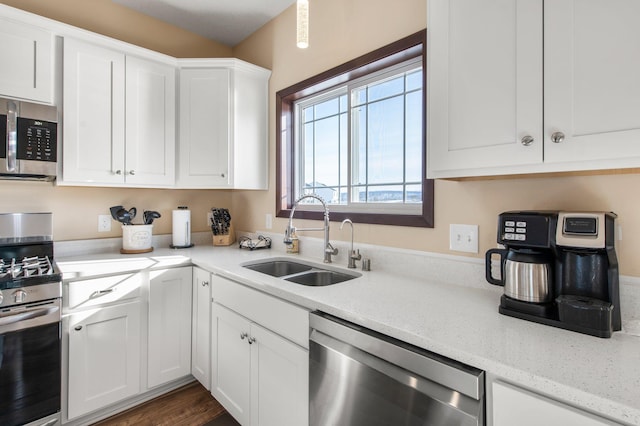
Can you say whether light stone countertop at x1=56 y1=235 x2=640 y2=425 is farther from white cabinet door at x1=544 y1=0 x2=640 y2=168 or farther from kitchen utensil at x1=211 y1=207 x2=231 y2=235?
kitchen utensil at x1=211 y1=207 x2=231 y2=235

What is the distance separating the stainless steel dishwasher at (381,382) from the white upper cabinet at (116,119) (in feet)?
5.72

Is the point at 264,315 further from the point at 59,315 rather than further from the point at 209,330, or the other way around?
the point at 59,315

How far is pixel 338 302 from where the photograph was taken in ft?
3.85

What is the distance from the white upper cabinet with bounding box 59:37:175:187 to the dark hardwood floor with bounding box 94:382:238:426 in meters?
1.43

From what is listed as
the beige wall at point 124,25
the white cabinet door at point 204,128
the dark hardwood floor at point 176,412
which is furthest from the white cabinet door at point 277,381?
the beige wall at point 124,25

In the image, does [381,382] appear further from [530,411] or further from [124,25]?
[124,25]

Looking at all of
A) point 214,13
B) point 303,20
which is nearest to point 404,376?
point 303,20

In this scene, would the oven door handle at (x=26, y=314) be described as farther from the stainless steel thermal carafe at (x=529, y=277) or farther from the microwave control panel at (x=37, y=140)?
the stainless steel thermal carafe at (x=529, y=277)

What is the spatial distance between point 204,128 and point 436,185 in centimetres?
177

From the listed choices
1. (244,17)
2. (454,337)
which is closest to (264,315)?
(454,337)

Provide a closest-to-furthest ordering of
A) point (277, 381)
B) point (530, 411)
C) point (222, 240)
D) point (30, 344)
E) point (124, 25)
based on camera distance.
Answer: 1. point (530, 411)
2. point (277, 381)
3. point (30, 344)
4. point (124, 25)
5. point (222, 240)

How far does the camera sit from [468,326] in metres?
0.95

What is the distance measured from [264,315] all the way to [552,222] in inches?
46.3

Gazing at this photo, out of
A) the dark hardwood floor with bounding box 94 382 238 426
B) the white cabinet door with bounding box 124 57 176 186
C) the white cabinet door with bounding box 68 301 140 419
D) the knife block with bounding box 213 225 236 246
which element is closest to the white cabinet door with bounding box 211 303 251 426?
the dark hardwood floor with bounding box 94 382 238 426
